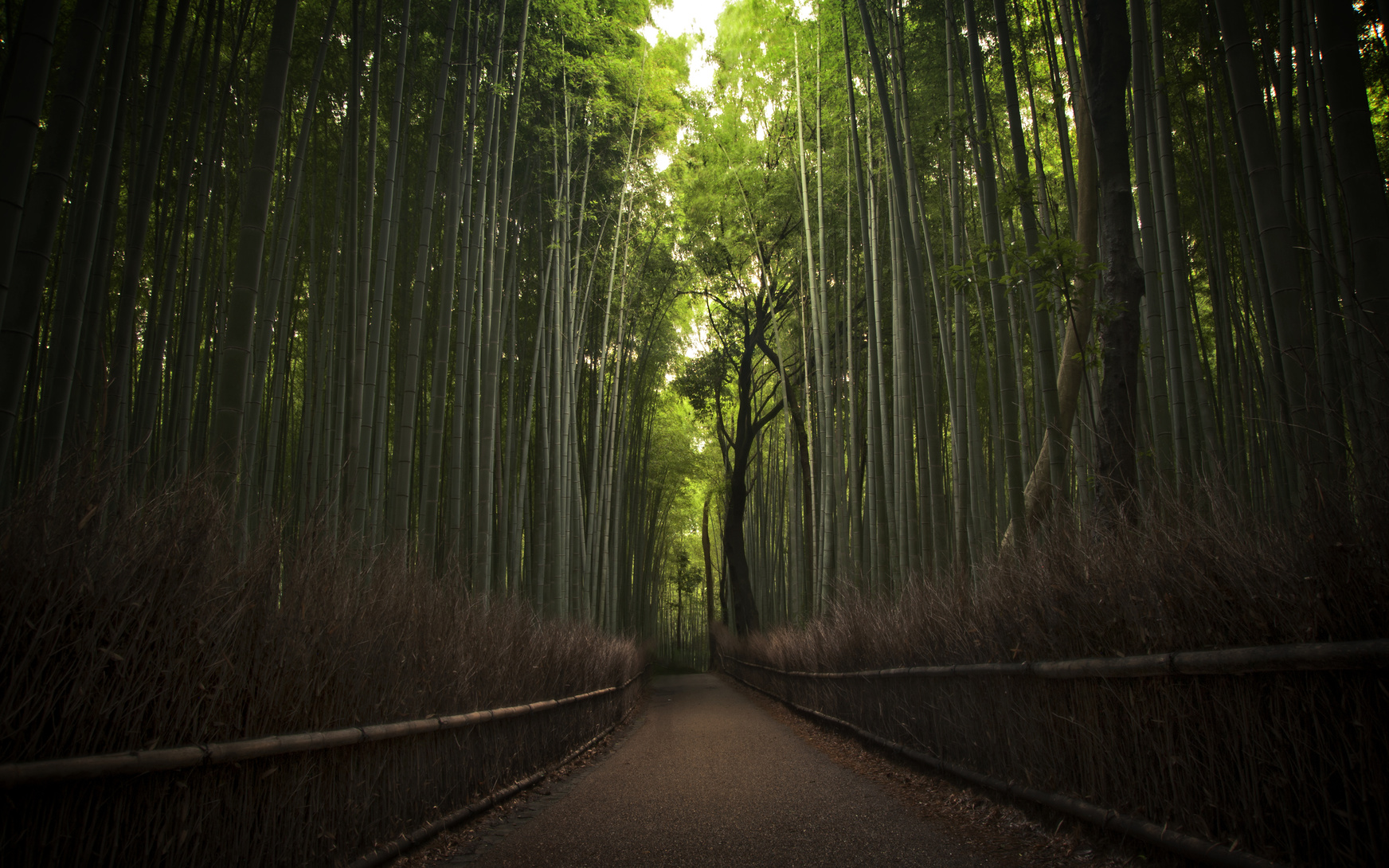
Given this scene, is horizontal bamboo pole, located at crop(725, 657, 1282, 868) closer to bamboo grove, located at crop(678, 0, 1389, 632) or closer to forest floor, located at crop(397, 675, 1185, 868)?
forest floor, located at crop(397, 675, 1185, 868)

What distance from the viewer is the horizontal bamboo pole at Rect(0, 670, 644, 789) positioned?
1.29 m

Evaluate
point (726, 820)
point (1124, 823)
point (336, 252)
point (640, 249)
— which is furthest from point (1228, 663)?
point (640, 249)

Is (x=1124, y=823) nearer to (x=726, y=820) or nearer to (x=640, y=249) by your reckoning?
(x=726, y=820)

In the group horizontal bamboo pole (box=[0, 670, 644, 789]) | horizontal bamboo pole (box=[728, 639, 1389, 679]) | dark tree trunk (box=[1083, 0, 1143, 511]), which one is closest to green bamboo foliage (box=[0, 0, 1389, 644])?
dark tree trunk (box=[1083, 0, 1143, 511])

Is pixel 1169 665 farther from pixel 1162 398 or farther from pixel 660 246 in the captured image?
pixel 660 246

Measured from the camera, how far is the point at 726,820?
118 inches

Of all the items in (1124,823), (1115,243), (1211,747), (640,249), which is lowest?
(1124,823)

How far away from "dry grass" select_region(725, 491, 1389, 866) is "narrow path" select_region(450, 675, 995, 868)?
1.66 feet

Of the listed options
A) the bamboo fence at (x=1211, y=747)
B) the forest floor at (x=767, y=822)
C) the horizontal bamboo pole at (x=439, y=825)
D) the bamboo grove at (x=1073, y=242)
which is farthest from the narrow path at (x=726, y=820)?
the bamboo grove at (x=1073, y=242)

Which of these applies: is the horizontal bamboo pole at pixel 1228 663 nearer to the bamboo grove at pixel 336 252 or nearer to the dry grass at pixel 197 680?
the dry grass at pixel 197 680

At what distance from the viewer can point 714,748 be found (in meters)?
5.18

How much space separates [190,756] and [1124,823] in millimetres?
2321

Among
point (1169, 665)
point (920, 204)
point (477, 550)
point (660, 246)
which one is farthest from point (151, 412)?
point (660, 246)

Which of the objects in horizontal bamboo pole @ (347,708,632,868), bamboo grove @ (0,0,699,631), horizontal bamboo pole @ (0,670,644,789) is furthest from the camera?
bamboo grove @ (0,0,699,631)
